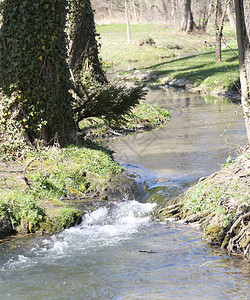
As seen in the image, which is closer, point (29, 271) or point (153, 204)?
point (29, 271)

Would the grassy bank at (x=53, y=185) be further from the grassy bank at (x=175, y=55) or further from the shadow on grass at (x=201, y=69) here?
A: the shadow on grass at (x=201, y=69)

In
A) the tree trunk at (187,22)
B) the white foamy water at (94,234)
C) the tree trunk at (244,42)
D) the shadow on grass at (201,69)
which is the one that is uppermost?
the tree trunk at (187,22)

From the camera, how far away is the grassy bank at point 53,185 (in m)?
8.09

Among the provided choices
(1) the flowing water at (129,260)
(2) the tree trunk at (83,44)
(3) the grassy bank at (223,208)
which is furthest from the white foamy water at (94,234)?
(2) the tree trunk at (83,44)

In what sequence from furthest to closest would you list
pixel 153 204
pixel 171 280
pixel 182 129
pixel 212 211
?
1. pixel 182 129
2. pixel 153 204
3. pixel 212 211
4. pixel 171 280

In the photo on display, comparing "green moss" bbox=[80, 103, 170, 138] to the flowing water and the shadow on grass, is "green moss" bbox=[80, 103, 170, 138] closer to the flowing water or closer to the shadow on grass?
the flowing water

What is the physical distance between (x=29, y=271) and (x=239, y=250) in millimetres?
3081

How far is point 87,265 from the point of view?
6688 millimetres

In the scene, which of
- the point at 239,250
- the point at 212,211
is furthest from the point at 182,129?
the point at 239,250

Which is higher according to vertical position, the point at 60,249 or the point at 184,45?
the point at 184,45

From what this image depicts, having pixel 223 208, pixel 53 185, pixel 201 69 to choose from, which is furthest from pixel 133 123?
pixel 201 69

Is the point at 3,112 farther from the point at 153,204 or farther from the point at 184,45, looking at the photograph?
the point at 184,45

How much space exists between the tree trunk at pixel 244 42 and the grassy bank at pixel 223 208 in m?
1.14

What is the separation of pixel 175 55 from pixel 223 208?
37.2 m
